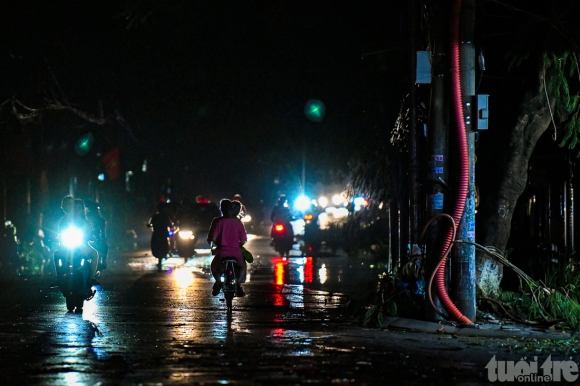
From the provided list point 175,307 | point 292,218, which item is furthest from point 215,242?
point 292,218

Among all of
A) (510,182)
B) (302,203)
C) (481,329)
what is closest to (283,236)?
(302,203)

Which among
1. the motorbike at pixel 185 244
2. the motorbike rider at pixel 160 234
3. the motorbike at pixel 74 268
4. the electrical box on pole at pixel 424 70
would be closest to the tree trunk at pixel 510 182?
the electrical box on pole at pixel 424 70

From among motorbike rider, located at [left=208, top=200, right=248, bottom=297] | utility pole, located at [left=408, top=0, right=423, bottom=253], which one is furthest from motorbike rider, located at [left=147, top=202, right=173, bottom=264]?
utility pole, located at [left=408, top=0, right=423, bottom=253]

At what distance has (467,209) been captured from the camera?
38.0 ft

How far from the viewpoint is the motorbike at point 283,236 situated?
27.8 metres

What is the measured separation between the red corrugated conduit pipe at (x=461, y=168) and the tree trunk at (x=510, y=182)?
4.26 feet

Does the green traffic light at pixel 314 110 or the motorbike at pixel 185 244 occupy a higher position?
the green traffic light at pixel 314 110

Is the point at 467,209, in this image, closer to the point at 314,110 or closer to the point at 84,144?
the point at 314,110

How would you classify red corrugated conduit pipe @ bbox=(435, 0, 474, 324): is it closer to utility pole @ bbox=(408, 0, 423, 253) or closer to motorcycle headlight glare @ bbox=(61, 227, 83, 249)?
utility pole @ bbox=(408, 0, 423, 253)

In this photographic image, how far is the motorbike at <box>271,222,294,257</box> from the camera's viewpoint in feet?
91.3

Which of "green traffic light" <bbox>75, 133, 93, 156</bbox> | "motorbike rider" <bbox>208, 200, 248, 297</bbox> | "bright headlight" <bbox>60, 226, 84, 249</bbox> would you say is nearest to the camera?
"bright headlight" <bbox>60, 226, 84, 249</bbox>

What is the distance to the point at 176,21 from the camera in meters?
18.1

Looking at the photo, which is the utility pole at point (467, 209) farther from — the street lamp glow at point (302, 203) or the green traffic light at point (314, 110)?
the street lamp glow at point (302, 203)

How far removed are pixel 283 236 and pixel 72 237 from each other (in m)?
14.6
